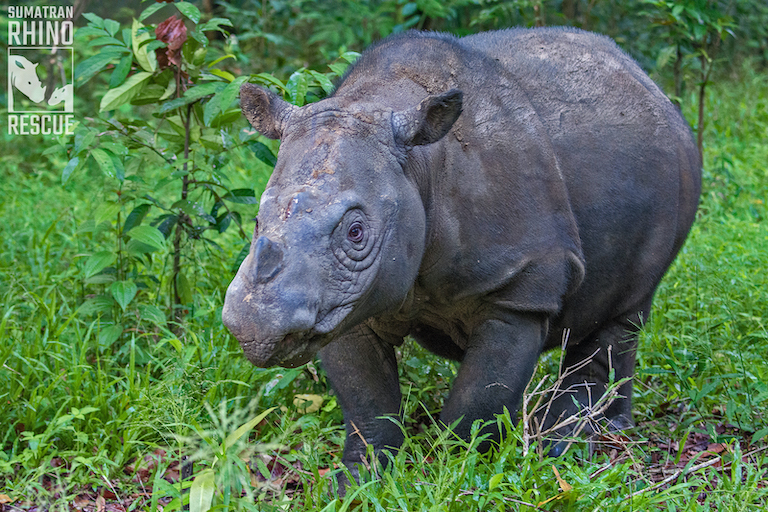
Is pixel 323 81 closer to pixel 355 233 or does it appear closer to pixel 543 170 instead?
pixel 543 170

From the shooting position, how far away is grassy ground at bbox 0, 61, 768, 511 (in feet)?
9.68

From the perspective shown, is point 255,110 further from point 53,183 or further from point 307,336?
point 53,183

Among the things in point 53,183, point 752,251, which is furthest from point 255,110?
Answer: point 53,183

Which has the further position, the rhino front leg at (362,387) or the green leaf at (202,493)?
the rhino front leg at (362,387)

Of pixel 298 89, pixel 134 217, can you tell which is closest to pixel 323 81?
pixel 298 89

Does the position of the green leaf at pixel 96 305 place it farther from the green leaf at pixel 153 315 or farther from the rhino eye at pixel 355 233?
the rhino eye at pixel 355 233

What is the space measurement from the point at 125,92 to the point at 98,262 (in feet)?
2.96

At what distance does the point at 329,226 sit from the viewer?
2.74 m

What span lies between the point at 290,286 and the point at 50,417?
200 cm

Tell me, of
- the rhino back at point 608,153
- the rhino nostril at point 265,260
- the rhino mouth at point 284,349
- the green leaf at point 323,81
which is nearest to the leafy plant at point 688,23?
the rhino back at point 608,153

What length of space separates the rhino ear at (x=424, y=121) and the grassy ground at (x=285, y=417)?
1011mm

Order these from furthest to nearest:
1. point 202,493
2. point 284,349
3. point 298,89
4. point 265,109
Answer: point 298,89
point 265,109
point 284,349
point 202,493

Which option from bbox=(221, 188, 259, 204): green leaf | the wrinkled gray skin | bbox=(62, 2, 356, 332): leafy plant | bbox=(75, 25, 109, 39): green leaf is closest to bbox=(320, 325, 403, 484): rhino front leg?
the wrinkled gray skin

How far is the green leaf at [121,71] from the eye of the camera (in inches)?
175
